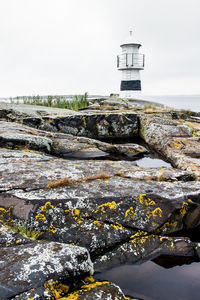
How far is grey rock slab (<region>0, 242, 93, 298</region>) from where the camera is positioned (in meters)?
1.94

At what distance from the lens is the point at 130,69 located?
96.1 feet

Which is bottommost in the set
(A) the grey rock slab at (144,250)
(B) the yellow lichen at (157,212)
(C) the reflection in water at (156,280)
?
(C) the reflection in water at (156,280)

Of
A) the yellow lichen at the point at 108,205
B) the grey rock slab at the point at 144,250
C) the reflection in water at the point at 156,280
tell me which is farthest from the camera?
the yellow lichen at the point at 108,205

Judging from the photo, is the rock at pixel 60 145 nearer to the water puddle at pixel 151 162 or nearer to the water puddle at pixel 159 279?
the water puddle at pixel 151 162

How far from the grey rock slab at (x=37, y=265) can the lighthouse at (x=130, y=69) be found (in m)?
27.9

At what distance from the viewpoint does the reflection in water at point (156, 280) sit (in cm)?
237

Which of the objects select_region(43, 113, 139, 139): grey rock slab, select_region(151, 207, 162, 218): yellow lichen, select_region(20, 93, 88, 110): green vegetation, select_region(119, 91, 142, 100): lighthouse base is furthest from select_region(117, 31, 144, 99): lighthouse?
select_region(151, 207, 162, 218): yellow lichen

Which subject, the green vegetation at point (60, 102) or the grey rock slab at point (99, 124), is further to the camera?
the green vegetation at point (60, 102)

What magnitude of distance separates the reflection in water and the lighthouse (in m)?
27.5

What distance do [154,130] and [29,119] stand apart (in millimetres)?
4491

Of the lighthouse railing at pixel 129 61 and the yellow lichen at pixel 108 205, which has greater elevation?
the lighthouse railing at pixel 129 61

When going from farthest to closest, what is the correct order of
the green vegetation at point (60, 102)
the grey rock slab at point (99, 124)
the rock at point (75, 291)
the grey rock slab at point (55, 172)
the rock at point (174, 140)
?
the green vegetation at point (60, 102) < the grey rock slab at point (99, 124) < the rock at point (174, 140) < the grey rock slab at point (55, 172) < the rock at point (75, 291)

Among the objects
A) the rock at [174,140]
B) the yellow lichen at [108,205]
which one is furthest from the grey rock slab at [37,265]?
the rock at [174,140]

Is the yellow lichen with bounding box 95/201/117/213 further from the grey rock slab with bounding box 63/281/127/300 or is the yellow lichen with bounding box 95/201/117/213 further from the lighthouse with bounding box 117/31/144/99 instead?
the lighthouse with bounding box 117/31/144/99
